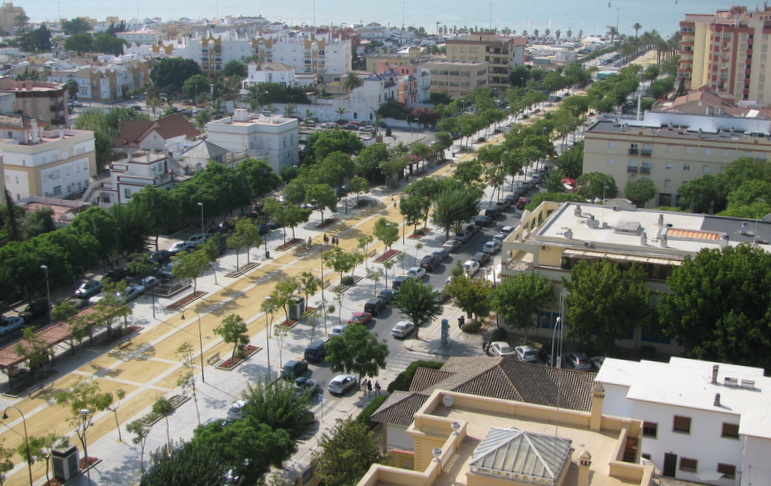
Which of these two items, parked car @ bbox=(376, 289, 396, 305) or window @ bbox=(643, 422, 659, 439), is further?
parked car @ bbox=(376, 289, 396, 305)

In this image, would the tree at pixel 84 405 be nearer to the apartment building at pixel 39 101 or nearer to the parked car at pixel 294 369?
the parked car at pixel 294 369

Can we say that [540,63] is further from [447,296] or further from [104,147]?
[447,296]

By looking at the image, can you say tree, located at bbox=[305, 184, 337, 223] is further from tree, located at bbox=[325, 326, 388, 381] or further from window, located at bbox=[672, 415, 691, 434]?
window, located at bbox=[672, 415, 691, 434]

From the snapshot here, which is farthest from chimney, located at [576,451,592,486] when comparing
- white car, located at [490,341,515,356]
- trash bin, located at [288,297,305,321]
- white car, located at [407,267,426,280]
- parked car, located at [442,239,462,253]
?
parked car, located at [442,239,462,253]

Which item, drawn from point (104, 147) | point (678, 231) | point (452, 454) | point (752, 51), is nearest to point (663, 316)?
point (678, 231)

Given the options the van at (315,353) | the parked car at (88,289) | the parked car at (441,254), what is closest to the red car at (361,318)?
the van at (315,353)

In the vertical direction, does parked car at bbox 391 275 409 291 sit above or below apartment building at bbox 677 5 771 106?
below
